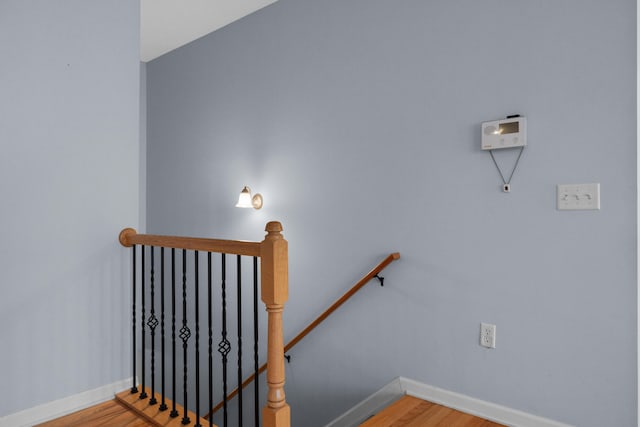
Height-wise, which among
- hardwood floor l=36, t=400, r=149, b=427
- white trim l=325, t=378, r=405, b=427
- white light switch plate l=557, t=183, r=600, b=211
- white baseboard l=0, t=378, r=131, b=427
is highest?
white light switch plate l=557, t=183, r=600, b=211

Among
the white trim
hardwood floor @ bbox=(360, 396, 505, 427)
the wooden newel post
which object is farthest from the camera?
the white trim

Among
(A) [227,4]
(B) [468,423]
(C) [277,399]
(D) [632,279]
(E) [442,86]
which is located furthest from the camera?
(A) [227,4]

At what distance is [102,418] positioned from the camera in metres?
2.10

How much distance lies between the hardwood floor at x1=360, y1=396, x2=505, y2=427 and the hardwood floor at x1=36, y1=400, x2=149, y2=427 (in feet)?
3.57

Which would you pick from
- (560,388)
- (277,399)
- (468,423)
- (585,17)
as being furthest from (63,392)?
(585,17)

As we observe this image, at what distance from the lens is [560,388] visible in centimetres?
200

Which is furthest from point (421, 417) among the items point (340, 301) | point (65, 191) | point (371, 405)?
point (65, 191)

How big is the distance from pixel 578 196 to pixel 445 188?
2.02 feet

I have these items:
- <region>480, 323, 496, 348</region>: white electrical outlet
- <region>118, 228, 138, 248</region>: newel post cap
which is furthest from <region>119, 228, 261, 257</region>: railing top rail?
<region>480, 323, 496, 348</region>: white electrical outlet

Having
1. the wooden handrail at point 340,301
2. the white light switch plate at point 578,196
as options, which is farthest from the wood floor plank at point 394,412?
the white light switch plate at point 578,196

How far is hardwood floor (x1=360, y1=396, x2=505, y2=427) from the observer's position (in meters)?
2.13

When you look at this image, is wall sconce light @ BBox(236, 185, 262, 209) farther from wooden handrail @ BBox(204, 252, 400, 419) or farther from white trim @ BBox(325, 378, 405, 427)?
white trim @ BBox(325, 378, 405, 427)

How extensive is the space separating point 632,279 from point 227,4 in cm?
296

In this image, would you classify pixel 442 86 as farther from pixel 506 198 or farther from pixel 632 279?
pixel 632 279
